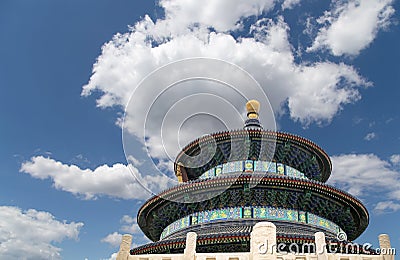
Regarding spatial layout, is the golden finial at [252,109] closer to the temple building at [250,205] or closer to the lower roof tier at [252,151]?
the temple building at [250,205]

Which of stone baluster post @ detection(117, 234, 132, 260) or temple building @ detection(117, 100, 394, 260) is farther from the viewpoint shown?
temple building @ detection(117, 100, 394, 260)

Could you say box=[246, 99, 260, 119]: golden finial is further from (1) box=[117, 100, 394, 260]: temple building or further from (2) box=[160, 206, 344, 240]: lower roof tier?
(2) box=[160, 206, 344, 240]: lower roof tier

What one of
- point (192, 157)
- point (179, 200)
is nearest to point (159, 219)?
A: point (179, 200)

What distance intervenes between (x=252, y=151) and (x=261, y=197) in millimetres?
4427

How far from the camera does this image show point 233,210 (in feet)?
63.7

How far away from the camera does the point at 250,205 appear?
63.6 ft

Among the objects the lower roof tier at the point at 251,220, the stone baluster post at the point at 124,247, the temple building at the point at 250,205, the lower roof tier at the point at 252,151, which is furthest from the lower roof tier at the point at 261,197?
the stone baluster post at the point at 124,247

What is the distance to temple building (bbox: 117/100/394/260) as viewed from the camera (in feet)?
50.4

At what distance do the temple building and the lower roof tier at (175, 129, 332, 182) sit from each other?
0.06m

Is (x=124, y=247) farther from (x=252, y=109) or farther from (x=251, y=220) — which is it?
(x=252, y=109)

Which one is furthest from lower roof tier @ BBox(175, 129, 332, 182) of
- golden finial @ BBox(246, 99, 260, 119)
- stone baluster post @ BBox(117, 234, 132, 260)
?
stone baluster post @ BBox(117, 234, 132, 260)

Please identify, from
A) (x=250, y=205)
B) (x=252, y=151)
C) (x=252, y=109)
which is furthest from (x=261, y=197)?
(x=252, y=109)

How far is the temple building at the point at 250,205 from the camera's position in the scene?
15.4m

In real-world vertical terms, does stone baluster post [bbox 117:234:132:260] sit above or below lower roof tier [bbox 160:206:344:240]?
below
